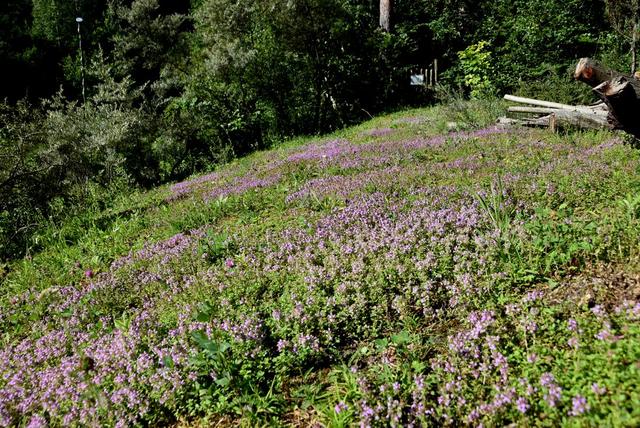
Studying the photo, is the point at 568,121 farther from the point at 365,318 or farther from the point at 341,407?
the point at 341,407

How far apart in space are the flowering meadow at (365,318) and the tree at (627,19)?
1258cm

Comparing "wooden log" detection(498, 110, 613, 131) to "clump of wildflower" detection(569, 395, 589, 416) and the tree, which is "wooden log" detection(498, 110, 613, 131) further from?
"clump of wildflower" detection(569, 395, 589, 416)

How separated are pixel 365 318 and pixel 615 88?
10.6 ft

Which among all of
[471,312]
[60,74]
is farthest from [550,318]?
[60,74]

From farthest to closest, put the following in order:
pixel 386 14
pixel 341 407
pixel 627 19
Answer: pixel 386 14 → pixel 627 19 → pixel 341 407

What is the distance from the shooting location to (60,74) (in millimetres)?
33625

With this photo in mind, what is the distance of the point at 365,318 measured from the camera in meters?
3.51

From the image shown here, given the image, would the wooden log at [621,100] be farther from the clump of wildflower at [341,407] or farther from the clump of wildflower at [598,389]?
the clump of wildflower at [341,407]

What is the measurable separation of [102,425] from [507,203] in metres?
4.49

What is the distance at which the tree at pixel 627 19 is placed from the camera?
15602mm

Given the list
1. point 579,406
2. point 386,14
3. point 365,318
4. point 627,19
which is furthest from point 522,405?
point 386,14

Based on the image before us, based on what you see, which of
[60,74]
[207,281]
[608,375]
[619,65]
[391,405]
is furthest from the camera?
[60,74]

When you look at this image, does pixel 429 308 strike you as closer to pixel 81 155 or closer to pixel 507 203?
pixel 507 203

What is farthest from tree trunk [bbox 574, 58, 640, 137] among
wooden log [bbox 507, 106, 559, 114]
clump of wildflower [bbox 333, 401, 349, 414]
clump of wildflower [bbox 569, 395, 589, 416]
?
wooden log [bbox 507, 106, 559, 114]
